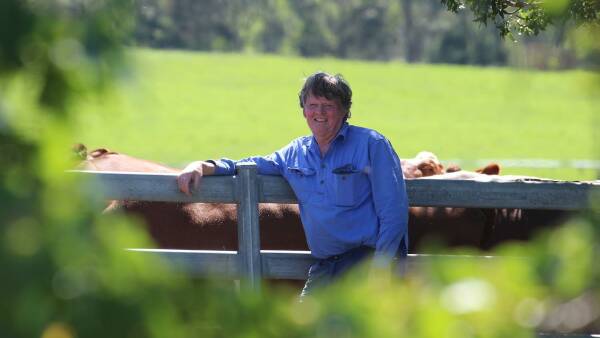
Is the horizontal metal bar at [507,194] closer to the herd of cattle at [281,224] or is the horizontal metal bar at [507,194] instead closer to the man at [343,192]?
the man at [343,192]

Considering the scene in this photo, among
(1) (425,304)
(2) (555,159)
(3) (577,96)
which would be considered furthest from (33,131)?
(2) (555,159)

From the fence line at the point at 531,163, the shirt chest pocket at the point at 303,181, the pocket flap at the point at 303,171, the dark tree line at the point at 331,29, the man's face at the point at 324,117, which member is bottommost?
the fence line at the point at 531,163

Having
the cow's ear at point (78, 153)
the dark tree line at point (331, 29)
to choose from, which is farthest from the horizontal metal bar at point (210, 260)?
the dark tree line at point (331, 29)

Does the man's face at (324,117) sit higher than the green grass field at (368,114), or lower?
higher

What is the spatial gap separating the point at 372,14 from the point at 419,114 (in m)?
48.0

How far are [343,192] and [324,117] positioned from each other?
0.41 metres

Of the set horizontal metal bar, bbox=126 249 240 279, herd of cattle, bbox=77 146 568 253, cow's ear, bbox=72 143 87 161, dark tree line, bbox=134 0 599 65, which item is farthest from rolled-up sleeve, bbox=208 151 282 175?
dark tree line, bbox=134 0 599 65

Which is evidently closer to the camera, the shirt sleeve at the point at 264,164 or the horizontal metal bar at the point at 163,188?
the horizontal metal bar at the point at 163,188

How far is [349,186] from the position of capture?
4824mm

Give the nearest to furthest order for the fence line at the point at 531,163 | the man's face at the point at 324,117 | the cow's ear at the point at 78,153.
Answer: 1. the cow's ear at the point at 78,153
2. the man's face at the point at 324,117
3. the fence line at the point at 531,163

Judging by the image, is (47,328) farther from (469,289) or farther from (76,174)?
(469,289)

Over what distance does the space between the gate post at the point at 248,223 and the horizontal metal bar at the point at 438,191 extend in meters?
0.05

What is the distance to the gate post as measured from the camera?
4621 millimetres

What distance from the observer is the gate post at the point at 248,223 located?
462 cm
